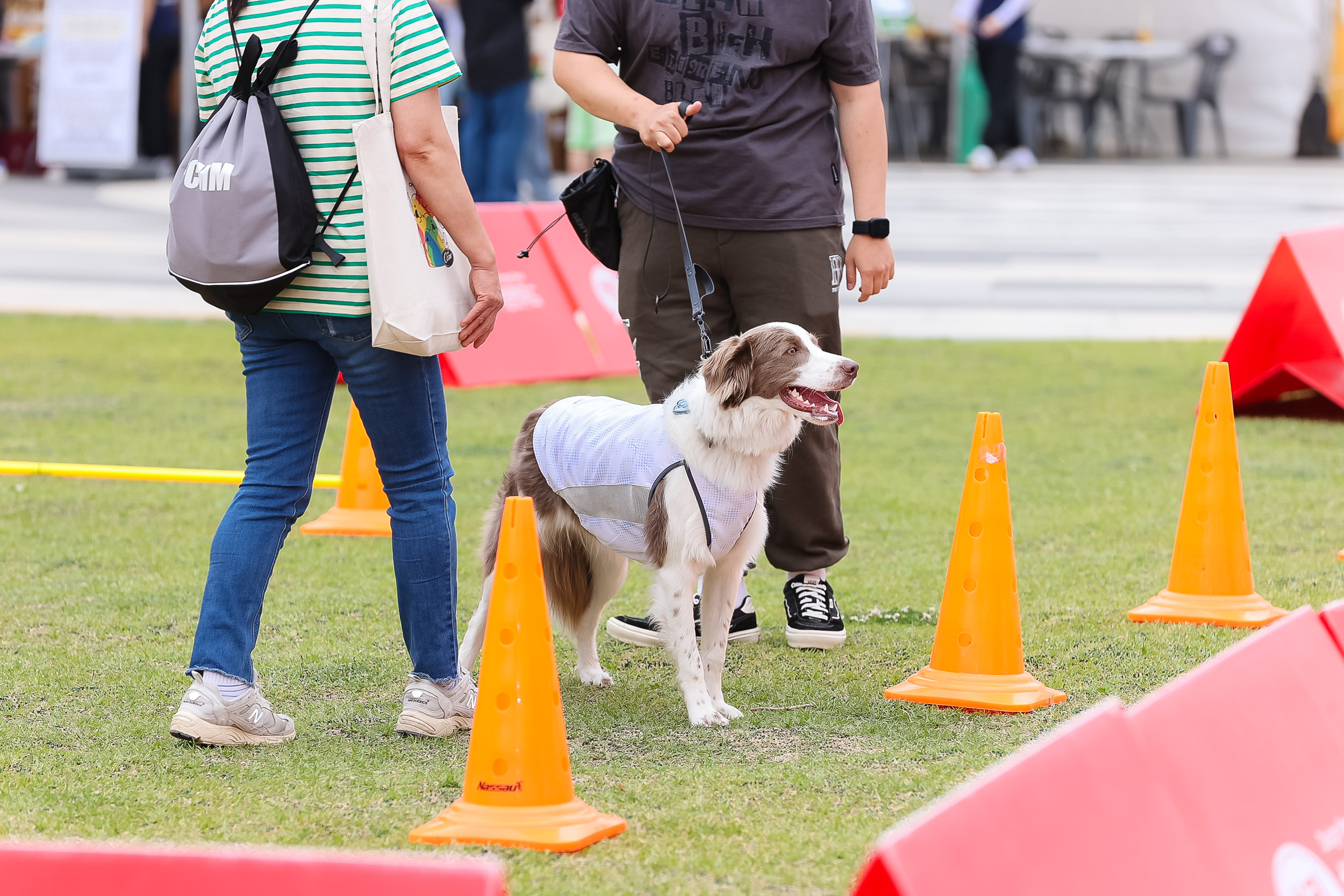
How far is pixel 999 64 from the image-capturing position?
20.9 meters

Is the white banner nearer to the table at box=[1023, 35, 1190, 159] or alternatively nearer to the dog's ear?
the table at box=[1023, 35, 1190, 159]

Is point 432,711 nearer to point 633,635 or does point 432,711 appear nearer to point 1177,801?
point 633,635

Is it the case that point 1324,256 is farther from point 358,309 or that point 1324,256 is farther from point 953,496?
point 358,309

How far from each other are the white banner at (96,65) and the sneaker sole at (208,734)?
16.9 m

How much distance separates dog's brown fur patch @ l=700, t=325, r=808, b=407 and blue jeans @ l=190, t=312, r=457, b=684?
69cm

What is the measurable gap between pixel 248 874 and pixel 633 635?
2.81 metres

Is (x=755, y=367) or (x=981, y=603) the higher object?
(x=755, y=367)

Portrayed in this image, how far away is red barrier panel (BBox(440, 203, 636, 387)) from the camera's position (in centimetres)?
927

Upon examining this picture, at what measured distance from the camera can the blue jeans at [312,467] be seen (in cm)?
358

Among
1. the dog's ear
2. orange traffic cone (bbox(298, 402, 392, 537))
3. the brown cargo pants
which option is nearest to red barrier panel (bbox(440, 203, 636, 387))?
orange traffic cone (bbox(298, 402, 392, 537))

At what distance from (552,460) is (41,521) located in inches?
115

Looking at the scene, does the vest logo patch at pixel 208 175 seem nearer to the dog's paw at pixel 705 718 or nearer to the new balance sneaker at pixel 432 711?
the new balance sneaker at pixel 432 711

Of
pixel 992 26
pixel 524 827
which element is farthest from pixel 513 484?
pixel 992 26

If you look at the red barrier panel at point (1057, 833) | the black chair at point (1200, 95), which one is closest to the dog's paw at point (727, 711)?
the red barrier panel at point (1057, 833)
